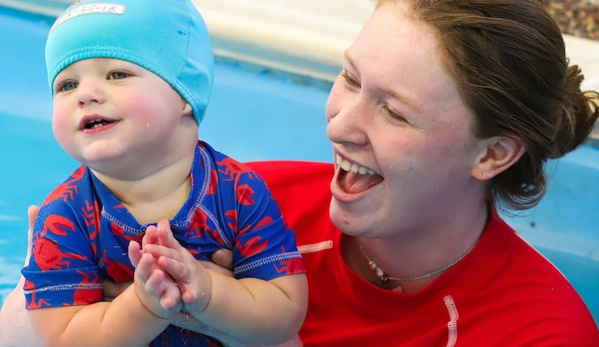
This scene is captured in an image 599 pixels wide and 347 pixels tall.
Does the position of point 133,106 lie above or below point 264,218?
above

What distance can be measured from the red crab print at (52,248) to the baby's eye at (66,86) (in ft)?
0.92

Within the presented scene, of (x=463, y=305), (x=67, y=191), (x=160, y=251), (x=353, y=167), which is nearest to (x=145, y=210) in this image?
(x=67, y=191)

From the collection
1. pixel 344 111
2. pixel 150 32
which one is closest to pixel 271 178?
pixel 344 111

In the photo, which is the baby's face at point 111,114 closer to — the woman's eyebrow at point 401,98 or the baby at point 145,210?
the baby at point 145,210

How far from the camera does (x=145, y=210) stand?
1862 millimetres

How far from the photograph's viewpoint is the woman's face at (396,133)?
1.91 meters

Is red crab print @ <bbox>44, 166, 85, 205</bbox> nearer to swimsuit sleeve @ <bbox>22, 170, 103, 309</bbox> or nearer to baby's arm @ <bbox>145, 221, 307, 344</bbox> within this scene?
swimsuit sleeve @ <bbox>22, 170, 103, 309</bbox>

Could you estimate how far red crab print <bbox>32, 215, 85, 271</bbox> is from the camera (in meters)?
1.78

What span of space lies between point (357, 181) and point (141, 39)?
0.67 metres

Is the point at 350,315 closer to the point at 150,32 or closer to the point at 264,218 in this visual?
the point at 264,218

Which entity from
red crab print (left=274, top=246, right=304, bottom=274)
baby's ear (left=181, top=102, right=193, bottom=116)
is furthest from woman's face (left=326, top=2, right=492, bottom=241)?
baby's ear (left=181, top=102, right=193, bottom=116)

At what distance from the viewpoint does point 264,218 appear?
1960 millimetres

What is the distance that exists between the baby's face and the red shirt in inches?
27.9

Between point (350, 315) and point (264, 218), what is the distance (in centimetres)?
45
